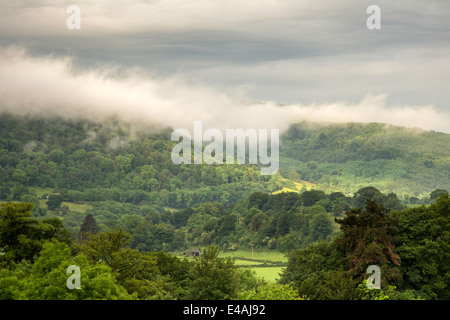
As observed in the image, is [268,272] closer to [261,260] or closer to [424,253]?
[261,260]

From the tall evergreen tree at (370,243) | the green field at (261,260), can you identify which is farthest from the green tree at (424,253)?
the green field at (261,260)

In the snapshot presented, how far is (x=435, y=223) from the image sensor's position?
5700cm

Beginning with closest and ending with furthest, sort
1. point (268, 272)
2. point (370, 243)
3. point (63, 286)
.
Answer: point (63, 286), point (370, 243), point (268, 272)

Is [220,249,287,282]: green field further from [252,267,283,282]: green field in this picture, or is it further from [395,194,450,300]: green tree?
[395,194,450,300]: green tree

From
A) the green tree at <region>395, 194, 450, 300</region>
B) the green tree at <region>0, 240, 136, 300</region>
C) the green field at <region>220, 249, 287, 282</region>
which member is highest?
the green tree at <region>0, 240, 136, 300</region>

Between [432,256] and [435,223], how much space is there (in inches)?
186

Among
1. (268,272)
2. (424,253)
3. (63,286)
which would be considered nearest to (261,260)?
(268,272)

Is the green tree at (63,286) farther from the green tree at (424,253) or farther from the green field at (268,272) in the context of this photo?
the green field at (268,272)

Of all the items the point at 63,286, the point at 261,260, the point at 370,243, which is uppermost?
the point at 63,286

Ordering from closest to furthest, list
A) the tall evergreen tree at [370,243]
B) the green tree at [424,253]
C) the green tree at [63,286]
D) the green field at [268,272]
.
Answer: the green tree at [63,286], the tall evergreen tree at [370,243], the green tree at [424,253], the green field at [268,272]

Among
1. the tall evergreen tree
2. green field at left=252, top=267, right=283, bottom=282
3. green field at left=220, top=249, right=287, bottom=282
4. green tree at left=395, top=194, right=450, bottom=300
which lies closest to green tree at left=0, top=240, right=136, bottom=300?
the tall evergreen tree

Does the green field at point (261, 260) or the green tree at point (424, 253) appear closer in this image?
the green tree at point (424, 253)
